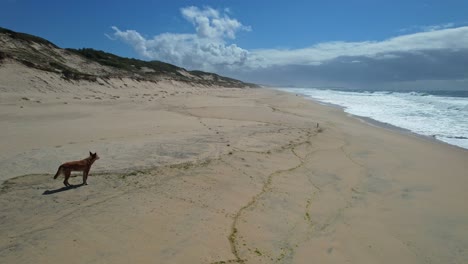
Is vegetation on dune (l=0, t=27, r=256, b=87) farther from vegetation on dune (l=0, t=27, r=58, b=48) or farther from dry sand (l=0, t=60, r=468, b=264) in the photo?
dry sand (l=0, t=60, r=468, b=264)

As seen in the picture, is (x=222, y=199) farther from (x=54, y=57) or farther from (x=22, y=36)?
(x=22, y=36)

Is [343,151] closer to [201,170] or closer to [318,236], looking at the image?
[201,170]

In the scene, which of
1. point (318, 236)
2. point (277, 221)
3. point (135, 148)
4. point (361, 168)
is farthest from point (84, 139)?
point (361, 168)

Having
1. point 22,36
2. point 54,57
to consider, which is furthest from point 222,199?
point 22,36

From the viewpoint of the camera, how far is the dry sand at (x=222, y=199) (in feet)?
13.8

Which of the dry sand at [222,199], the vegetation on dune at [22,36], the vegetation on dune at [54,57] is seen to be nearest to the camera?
the dry sand at [222,199]

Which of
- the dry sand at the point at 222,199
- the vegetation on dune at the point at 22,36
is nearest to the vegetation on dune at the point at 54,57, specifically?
the vegetation on dune at the point at 22,36

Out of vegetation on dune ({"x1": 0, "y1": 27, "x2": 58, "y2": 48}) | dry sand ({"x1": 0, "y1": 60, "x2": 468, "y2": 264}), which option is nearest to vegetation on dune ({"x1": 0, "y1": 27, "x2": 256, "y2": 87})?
vegetation on dune ({"x1": 0, "y1": 27, "x2": 58, "y2": 48})

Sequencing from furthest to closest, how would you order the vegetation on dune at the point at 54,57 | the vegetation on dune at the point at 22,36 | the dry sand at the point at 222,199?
1. the vegetation on dune at the point at 22,36
2. the vegetation on dune at the point at 54,57
3. the dry sand at the point at 222,199

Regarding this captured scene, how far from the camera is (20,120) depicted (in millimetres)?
11492

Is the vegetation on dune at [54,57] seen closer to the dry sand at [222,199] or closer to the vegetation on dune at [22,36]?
the vegetation on dune at [22,36]

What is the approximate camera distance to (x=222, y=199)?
5770 millimetres

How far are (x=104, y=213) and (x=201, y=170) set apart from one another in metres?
2.67

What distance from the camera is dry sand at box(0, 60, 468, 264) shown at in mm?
4211
